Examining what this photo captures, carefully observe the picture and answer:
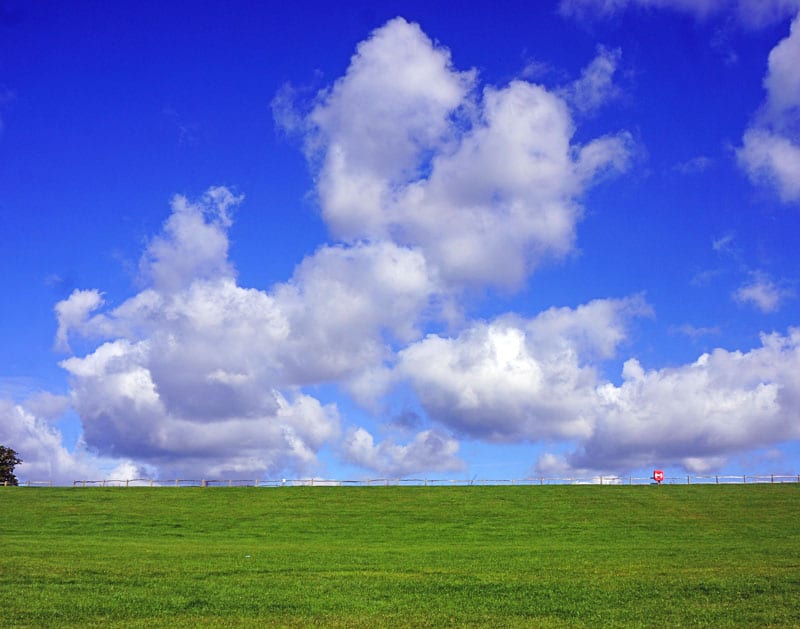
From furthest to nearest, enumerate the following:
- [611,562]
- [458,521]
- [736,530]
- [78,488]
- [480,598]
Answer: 1. [78,488]
2. [458,521]
3. [736,530]
4. [611,562]
5. [480,598]

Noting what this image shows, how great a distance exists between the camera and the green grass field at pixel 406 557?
80.4 feet

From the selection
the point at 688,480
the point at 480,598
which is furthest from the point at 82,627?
the point at 688,480

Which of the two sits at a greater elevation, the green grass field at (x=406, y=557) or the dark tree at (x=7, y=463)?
the dark tree at (x=7, y=463)

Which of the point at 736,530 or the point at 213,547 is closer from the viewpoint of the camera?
the point at 213,547

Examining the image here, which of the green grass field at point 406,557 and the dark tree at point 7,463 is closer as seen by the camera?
the green grass field at point 406,557

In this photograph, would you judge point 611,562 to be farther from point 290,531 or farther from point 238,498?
point 238,498

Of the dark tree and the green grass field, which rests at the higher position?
the dark tree

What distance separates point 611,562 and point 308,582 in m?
16.0

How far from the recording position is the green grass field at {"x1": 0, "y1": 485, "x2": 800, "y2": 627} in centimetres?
2452

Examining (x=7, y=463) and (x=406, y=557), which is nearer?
(x=406, y=557)

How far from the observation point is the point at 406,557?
139 feet

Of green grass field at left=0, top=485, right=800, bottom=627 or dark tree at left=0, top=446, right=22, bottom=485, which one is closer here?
green grass field at left=0, top=485, right=800, bottom=627

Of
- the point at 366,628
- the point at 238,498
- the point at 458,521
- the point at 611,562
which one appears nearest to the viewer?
the point at 366,628

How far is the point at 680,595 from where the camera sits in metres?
27.1
